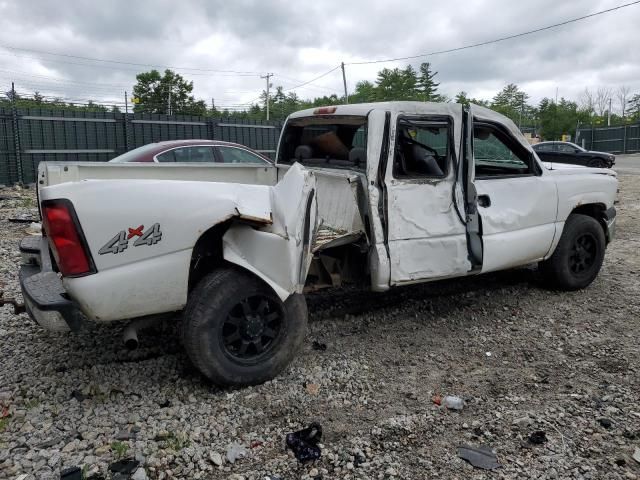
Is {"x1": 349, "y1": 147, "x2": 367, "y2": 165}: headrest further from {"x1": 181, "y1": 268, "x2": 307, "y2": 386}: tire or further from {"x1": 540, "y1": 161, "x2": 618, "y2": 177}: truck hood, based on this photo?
{"x1": 540, "y1": 161, "x2": 618, "y2": 177}: truck hood

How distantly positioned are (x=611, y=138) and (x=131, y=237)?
44.4m

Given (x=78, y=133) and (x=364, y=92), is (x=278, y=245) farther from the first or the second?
(x=364, y=92)

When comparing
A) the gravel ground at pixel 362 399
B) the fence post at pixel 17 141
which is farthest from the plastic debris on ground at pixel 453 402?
the fence post at pixel 17 141

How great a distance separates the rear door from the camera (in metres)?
4.63

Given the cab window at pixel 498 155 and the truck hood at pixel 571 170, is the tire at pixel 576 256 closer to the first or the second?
the truck hood at pixel 571 170

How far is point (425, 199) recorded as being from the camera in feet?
14.0

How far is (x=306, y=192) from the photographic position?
351 cm

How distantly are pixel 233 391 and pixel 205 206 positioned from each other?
1.24m

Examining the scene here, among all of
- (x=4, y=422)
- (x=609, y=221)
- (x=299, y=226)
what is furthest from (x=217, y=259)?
(x=609, y=221)

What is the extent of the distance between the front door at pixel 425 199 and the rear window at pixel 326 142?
1.01 feet

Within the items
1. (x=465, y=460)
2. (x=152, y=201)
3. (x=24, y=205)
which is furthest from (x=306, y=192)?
(x=24, y=205)

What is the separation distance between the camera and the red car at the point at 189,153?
8367mm

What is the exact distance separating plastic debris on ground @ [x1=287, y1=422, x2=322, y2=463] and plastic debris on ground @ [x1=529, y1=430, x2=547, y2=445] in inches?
46.6

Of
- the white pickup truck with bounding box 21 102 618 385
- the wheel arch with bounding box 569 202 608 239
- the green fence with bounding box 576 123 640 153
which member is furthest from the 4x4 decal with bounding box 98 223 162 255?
the green fence with bounding box 576 123 640 153
